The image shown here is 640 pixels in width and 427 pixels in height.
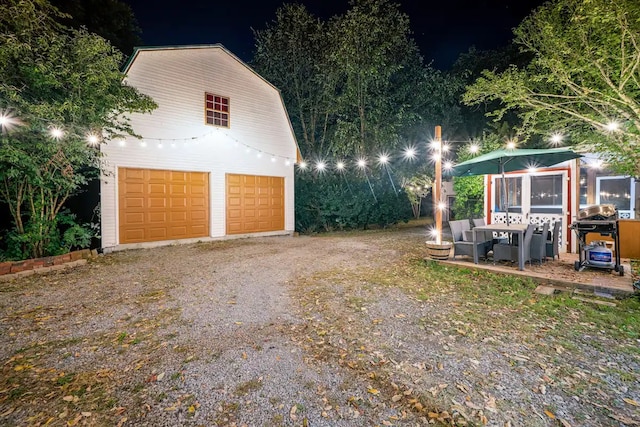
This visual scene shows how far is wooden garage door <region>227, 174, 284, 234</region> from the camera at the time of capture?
10914 millimetres

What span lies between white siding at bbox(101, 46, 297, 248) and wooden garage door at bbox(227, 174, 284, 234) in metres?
0.27

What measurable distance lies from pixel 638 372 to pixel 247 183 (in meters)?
10.6

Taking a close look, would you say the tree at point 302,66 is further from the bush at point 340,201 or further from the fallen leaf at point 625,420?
the fallen leaf at point 625,420

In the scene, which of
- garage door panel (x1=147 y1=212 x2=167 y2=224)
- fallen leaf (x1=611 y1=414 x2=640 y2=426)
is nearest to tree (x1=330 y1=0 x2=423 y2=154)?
garage door panel (x1=147 y1=212 x2=167 y2=224)

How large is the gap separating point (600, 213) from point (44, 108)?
10328 millimetres

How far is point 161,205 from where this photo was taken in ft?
30.5

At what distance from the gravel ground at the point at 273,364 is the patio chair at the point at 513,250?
8.48ft

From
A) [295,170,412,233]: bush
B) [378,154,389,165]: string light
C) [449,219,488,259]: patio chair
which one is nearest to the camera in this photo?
[449,219,488,259]: patio chair

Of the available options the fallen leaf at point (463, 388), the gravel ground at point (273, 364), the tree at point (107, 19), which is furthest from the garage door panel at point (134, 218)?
the tree at point (107, 19)

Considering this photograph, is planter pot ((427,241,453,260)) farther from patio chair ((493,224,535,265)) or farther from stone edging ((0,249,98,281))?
stone edging ((0,249,98,281))

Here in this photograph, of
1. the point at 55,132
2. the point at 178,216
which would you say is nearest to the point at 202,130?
the point at 178,216

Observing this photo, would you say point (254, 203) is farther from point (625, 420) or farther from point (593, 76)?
point (593, 76)

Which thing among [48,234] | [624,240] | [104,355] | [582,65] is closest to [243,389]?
[104,355]

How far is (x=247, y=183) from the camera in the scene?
37.1 feet
